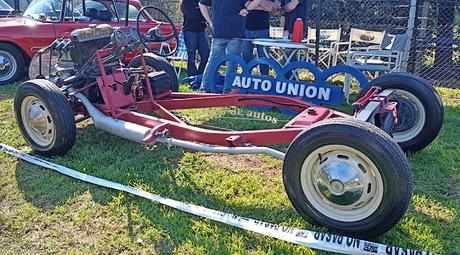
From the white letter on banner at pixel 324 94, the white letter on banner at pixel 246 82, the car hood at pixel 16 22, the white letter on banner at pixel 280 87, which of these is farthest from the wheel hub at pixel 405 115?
the car hood at pixel 16 22

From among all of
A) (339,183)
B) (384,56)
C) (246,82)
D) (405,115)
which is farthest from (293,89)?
(339,183)

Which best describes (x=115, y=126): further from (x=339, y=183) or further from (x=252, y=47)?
(x=252, y=47)

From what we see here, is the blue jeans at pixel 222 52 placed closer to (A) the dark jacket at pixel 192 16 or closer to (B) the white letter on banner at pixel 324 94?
(B) the white letter on banner at pixel 324 94

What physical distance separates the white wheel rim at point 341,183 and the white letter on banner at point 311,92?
3042 millimetres

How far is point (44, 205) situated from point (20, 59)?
17.8 ft

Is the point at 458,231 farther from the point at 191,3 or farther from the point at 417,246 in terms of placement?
the point at 191,3

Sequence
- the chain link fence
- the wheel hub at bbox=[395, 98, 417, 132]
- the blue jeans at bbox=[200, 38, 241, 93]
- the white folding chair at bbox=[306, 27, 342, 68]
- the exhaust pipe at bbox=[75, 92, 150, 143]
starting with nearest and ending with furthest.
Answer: the exhaust pipe at bbox=[75, 92, 150, 143]
the wheel hub at bbox=[395, 98, 417, 132]
the blue jeans at bbox=[200, 38, 241, 93]
the white folding chair at bbox=[306, 27, 342, 68]
the chain link fence

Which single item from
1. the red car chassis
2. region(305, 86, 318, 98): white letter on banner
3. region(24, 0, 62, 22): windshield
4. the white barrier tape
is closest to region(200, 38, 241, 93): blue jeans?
region(305, 86, 318, 98): white letter on banner

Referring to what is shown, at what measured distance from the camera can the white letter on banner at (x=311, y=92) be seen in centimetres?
Answer: 592

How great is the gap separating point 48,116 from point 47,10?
4756 millimetres

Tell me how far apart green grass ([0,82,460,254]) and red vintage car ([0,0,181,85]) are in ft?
11.8

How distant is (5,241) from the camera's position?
3.11m

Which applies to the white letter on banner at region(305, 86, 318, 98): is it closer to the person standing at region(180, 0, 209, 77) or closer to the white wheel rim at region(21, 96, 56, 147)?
the person standing at region(180, 0, 209, 77)

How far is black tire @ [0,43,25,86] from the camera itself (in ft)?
26.3
